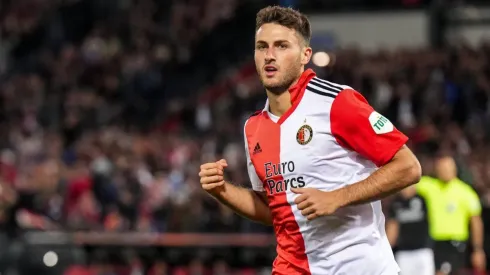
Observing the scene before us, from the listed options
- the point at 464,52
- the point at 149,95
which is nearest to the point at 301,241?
the point at 464,52

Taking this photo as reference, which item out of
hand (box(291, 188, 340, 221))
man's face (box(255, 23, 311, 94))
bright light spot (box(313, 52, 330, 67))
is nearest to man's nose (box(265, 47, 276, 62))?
man's face (box(255, 23, 311, 94))

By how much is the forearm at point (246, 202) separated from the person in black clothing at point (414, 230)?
6.76 metres

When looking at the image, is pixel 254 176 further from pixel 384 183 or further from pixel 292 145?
pixel 384 183

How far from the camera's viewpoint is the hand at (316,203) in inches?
210

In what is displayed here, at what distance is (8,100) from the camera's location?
22438mm

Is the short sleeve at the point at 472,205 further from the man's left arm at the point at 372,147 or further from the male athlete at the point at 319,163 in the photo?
the man's left arm at the point at 372,147

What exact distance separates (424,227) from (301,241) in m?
7.37

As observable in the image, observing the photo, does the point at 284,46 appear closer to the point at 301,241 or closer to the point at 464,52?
the point at 301,241

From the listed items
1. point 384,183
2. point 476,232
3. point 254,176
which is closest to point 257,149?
point 254,176

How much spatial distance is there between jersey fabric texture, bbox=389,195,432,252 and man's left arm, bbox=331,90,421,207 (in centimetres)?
740

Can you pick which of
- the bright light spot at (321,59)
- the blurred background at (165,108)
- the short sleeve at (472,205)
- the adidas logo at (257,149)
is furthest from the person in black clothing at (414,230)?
the adidas logo at (257,149)

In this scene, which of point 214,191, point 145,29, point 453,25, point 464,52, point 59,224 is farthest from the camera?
point 145,29

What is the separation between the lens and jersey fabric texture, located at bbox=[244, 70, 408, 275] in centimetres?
549

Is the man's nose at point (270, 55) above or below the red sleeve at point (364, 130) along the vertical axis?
above
